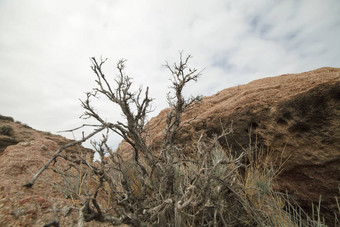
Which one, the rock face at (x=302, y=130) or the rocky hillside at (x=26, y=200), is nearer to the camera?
the rocky hillside at (x=26, y=200)

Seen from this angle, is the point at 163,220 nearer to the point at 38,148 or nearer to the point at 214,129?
the point at 214,129

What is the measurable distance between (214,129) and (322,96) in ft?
7.41

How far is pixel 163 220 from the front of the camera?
1.76 meters

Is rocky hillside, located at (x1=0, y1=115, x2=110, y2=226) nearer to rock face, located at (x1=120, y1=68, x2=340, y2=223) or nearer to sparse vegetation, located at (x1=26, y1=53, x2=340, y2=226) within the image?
sparse vegetation, located at (x1=26, y1=53, x2=340, y2=226)

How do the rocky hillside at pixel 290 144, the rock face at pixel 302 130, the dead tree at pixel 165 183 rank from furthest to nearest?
the rock face at pixel 302 130 → the rocky hillside at pixel 290 144 → the dead tree at pixel 165 183

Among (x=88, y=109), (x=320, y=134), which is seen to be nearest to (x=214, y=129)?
(x=320, y=134)

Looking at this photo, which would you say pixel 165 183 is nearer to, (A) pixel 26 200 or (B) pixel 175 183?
(B) pixel 175 183

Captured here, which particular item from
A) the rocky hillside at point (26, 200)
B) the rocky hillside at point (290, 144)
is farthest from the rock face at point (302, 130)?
the rocky hillside at point (26, 200)

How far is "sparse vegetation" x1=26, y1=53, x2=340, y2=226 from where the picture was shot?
157 cm

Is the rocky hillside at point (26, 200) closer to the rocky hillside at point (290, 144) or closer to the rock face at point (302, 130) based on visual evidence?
the rocky hillside at point (290, 144)

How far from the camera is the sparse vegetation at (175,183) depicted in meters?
1.57

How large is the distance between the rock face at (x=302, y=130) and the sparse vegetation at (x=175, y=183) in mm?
272

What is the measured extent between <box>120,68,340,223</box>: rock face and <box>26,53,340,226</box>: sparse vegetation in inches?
10.7

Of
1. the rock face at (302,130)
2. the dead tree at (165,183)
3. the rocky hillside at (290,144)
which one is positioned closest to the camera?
the dead tree at (165,183)
